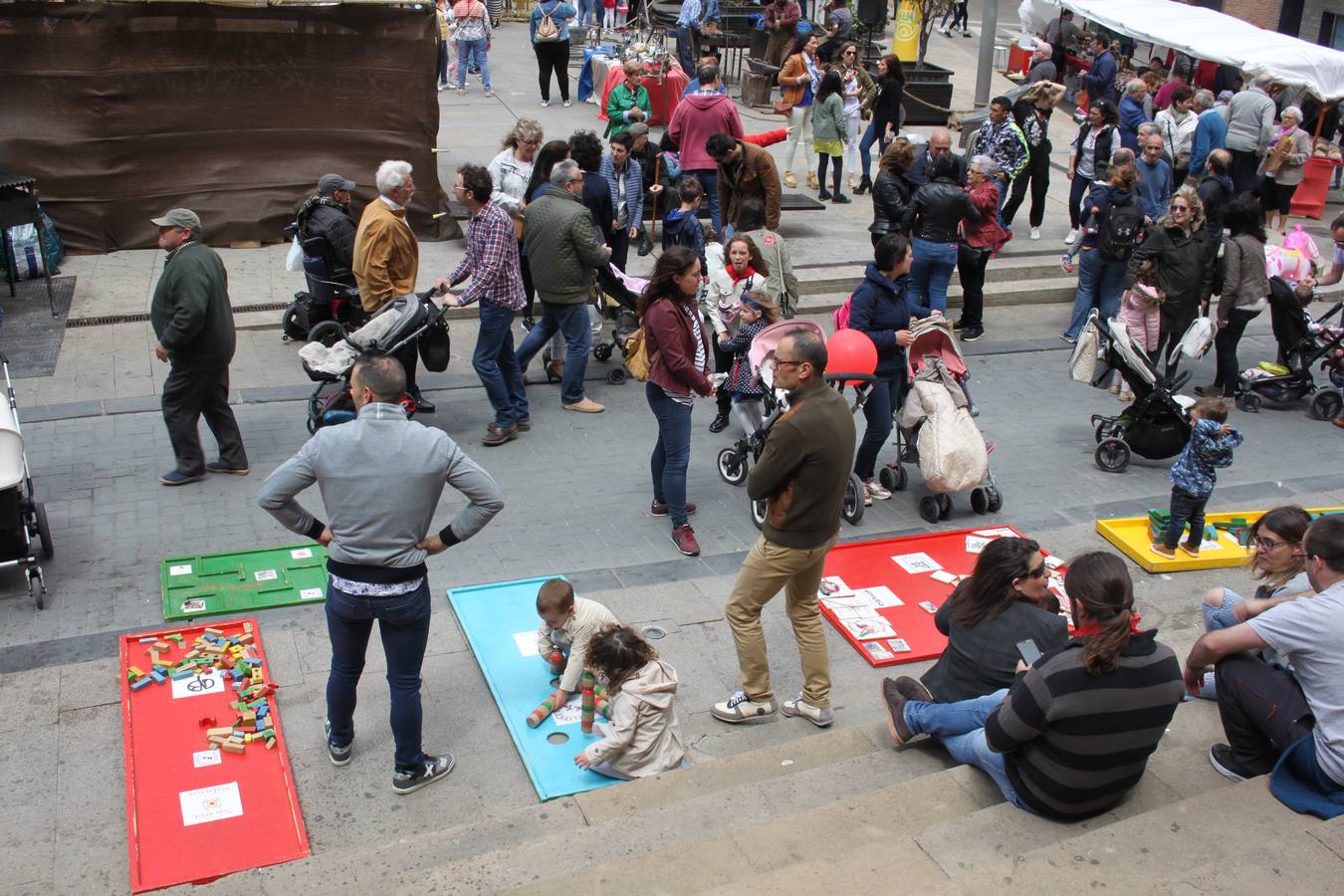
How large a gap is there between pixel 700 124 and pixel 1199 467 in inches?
265

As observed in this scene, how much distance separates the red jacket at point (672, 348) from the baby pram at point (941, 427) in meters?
1.62

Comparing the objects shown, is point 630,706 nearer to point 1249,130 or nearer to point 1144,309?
point 1144,309

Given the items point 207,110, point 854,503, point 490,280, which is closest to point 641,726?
point 854,503

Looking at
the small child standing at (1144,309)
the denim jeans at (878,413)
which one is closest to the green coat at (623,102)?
the small child standing at (1144,309)

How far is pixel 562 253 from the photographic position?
29.4 feet

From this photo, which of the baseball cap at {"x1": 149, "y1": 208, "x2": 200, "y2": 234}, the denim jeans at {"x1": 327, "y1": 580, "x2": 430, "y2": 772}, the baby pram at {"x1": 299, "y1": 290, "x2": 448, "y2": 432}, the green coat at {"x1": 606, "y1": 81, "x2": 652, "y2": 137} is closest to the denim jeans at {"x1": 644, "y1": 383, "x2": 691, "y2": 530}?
the baby pram at {"x1": 299, "y1": 290, "x2": 448, "y2": 432}

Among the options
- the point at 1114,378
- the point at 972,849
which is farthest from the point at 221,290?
the point at 1114,378

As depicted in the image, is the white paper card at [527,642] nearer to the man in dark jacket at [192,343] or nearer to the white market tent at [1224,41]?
the man in dark jacket at [192,343]

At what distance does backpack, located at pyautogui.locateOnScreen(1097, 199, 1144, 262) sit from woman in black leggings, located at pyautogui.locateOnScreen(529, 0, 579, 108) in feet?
33.5

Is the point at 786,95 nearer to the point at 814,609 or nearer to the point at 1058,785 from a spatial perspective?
the point at 814,609

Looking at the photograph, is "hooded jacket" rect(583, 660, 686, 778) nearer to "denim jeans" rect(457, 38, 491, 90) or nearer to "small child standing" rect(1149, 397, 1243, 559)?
"small child standing" rect(1149, 397, 1243, 559)

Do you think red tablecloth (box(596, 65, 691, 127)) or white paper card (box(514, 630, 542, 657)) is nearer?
Result: white paper card (box(514, 630, 542, 657))

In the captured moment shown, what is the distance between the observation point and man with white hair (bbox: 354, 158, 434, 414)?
8734mm

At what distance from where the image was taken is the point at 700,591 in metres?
7.25
